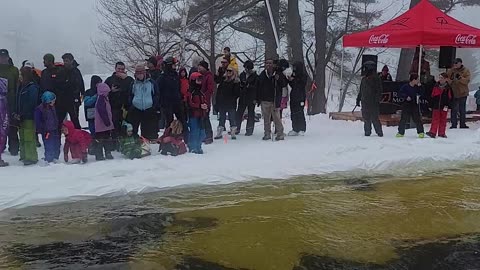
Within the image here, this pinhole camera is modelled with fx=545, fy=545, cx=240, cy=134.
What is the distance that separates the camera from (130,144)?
31.3ft

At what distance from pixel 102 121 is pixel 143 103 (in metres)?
0.82

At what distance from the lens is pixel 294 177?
8.89 meters

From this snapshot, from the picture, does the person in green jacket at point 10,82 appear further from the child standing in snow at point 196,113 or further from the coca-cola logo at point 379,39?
the coca-cola logo at point 379,39

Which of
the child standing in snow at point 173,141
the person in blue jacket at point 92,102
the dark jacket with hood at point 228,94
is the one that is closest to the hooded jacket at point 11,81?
the person in blue jacket at point 92,102

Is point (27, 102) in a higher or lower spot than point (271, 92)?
lower

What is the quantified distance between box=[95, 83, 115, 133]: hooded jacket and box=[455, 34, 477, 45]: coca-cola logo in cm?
880

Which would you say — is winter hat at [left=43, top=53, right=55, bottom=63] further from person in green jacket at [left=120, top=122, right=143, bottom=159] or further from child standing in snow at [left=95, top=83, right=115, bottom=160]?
person in green jacket at [left=120, top=122, right=143, bottom=159]

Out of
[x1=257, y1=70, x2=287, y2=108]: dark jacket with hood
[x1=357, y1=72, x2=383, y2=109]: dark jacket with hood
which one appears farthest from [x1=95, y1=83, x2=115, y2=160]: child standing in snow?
[x1=357, y1=72, x2=383, y2=109]: dark jacket with hood

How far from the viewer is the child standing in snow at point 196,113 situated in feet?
33.1

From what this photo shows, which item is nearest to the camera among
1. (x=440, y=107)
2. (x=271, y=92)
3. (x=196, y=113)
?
(x=196, y=113)

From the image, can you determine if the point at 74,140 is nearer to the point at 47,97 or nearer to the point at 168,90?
the point at 47,97

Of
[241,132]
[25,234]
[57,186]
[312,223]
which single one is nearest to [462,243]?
[312,223]

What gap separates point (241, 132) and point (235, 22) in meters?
12.0

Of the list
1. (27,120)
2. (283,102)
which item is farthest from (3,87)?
(283,102)
